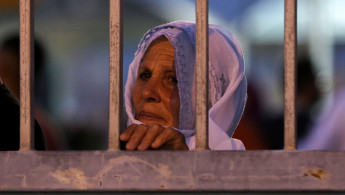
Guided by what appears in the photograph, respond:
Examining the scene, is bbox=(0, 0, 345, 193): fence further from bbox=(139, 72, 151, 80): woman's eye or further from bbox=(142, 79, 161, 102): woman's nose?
bbox=(139, 72, 151, 80): woman's eye

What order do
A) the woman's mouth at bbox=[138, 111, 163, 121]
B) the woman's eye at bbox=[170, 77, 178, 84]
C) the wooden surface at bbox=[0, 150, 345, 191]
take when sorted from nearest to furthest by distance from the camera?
the wooden surface at bbox=[0, 150, 345, 191], the woman's mouth at bbox=[138, 111, 163, 121], the woman's eye at bbox=[170, 77, 178, 84]

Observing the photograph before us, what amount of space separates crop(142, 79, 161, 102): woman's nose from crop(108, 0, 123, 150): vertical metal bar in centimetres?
109

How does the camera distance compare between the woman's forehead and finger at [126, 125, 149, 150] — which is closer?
finger at [126, 125, 149, 150]

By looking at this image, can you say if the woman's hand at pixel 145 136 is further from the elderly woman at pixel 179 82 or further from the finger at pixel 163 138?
the elderly woman at pixel 179 82

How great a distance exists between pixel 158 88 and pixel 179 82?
0.24 feet

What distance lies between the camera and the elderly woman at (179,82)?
2225 millimetres

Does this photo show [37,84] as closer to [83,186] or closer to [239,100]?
[239,100]

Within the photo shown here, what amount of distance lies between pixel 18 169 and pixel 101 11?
Answer: 3.19 metres

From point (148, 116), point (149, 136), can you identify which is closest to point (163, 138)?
point (149, 136)

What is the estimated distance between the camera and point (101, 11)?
4234 mm

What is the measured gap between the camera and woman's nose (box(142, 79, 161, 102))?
7.27 feet

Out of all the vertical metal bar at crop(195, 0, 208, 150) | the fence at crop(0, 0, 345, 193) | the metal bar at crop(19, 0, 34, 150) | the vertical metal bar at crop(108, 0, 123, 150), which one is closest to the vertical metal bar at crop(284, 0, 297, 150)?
the fence at crop(0, 0, 345, 193)

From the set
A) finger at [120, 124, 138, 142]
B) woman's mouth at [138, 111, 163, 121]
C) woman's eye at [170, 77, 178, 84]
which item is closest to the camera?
finger at [120, 124, 138, 142]

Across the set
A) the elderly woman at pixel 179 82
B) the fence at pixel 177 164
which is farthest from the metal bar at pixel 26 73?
the elderly woman at pixel 179 82
